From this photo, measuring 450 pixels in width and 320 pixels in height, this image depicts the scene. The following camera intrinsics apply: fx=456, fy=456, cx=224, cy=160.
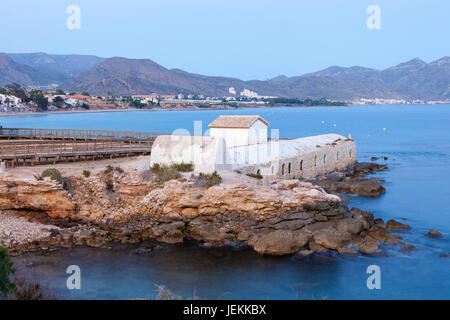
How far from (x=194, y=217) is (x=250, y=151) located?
8577 millimetres

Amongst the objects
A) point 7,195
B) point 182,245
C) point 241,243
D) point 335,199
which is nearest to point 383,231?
point 335,199

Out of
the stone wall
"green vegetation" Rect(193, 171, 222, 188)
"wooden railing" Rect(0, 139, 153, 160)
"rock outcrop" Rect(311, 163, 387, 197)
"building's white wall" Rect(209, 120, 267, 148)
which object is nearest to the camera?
"green vegetation" Rect(193, 171, 222, 188)

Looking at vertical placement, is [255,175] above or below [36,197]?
above

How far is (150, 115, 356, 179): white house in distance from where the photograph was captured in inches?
1029

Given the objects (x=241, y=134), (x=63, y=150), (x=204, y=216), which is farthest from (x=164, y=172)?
(x=241, y=134)

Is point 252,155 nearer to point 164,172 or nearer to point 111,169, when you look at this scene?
point 164,172

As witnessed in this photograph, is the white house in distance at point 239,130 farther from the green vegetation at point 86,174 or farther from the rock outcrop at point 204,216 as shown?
the green vegetation at point 86,174

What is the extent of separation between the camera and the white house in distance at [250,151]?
26.1 meters

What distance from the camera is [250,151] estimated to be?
29.7 meters

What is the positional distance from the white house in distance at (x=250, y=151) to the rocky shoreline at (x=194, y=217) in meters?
2.41

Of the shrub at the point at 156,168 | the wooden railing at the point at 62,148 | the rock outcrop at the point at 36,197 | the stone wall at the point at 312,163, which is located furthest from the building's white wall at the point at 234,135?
the rock outcrop at the point at 36,197

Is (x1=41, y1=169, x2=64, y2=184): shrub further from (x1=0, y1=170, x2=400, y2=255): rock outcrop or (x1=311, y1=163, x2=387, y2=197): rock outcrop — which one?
(x1=311, y1=163, x2=387, y2=197): rock outcrop

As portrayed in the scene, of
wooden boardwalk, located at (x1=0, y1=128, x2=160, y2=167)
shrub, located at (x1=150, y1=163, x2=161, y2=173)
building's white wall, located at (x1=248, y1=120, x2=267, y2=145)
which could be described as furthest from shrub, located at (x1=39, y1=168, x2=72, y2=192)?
building's white wall, located at (x1=248, y1=120, x2=267, y2=145)

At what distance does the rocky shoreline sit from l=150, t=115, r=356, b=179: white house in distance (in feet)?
7.91
